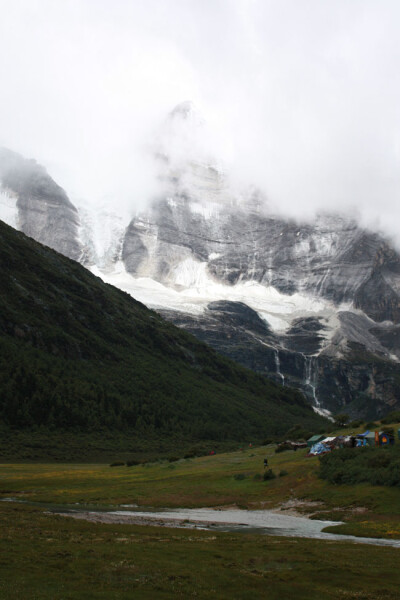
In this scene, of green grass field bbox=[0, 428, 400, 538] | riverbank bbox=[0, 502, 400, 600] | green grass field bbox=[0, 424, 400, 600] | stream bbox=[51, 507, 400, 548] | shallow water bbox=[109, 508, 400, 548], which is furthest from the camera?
green grass field bbox=[0, 428, 400, 538]

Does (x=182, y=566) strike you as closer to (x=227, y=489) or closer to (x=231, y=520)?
(x=231, y=520)

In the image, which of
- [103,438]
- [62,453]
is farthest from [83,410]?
[62,453]

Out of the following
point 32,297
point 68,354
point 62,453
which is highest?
point 32,297

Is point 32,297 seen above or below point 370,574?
above

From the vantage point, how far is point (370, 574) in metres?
23.8

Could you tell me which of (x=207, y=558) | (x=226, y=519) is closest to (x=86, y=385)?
(x=226, y=519)

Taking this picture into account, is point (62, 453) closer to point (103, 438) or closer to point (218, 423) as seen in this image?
point (103, 438)

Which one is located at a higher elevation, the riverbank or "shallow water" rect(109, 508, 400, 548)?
the riverbank

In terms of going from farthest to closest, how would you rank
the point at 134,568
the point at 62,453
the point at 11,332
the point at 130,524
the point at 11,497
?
the point at 11,332 < the point at 62,453 < the point at 11,497 < the point at 130,524 < the point at 134,568

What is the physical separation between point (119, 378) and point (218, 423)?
31466mm

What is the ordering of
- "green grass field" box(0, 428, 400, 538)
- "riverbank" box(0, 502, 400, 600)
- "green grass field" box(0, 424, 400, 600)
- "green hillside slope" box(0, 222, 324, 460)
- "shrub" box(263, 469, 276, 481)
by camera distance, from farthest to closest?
"green hillside slope" box(0, 222, 324, 460), "shrub" box(263, 469, 276, 481), "green grass field" box(0, 428, 400, 538), "green grass field" box(0, 424, 400, 600), "riverbank" box(0, 502, 400, 600)

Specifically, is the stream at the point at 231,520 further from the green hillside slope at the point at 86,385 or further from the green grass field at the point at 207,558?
the green hillside slope at the point at 86,385

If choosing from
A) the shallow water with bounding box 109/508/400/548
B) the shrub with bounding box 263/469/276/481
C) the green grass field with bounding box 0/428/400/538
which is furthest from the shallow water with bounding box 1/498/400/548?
the shrub with bounding box 263/469/276/481

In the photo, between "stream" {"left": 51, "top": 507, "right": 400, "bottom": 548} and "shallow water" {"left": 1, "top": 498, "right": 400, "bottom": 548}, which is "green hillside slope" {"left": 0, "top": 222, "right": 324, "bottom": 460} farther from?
"stream" {"left": 51, "top": 507, "right": 400, "bottom": 548}
